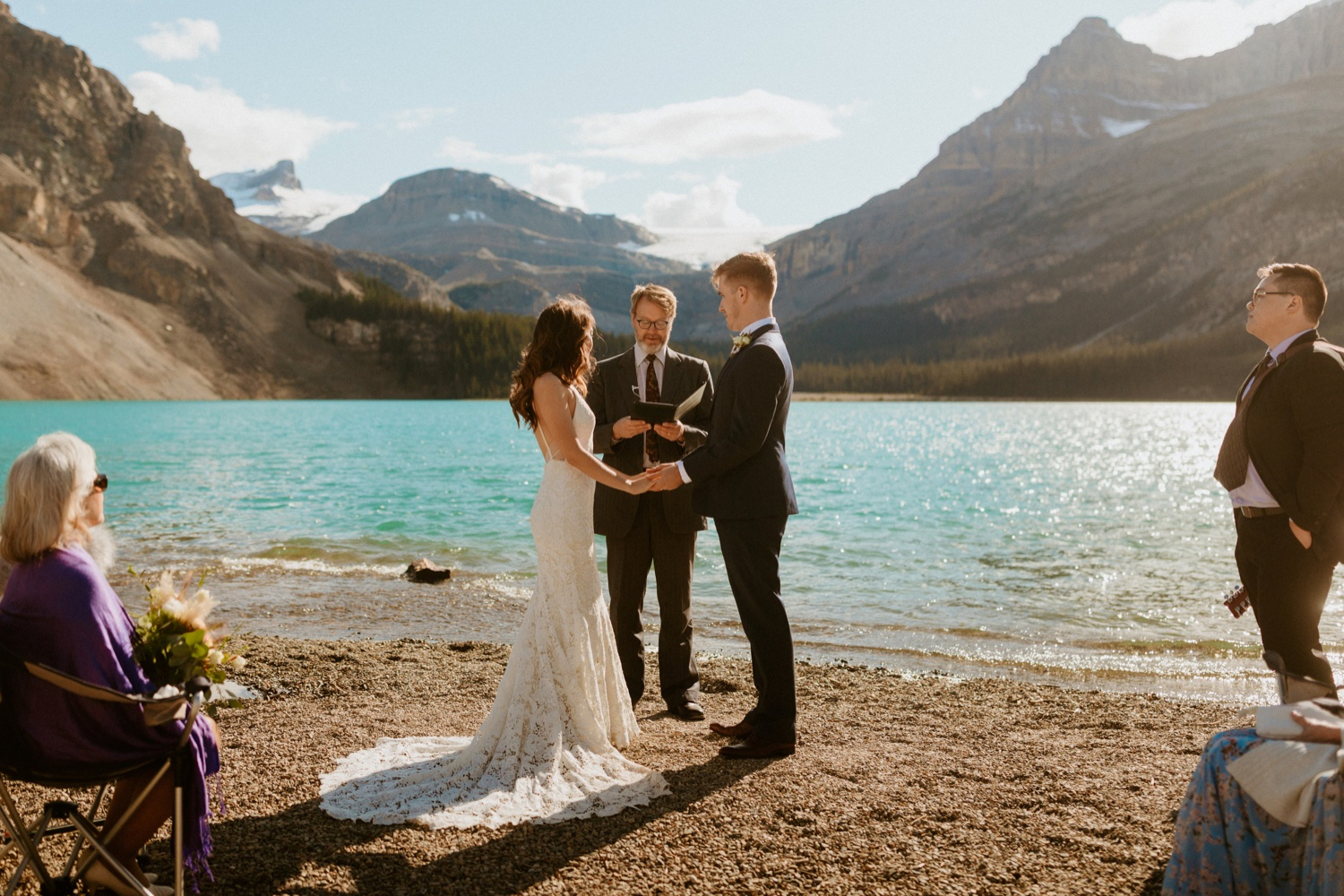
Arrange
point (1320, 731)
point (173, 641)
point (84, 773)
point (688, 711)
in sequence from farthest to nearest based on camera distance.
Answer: point (688, 711)
point (173, 641)
point (84, 773)
point (1320, 731)

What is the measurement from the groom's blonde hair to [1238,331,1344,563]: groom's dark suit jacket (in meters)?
2.75

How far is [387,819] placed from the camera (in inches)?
195

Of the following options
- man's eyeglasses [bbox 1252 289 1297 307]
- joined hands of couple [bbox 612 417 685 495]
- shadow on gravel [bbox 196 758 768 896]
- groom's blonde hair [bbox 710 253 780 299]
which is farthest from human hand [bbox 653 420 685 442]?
man's eyeglasses [bbox 1252 289 1297 307]

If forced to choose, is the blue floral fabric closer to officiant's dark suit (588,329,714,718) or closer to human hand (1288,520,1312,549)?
human hand (1288,520,1312,549)

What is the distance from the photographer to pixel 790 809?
5141mm

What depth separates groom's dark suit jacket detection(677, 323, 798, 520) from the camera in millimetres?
5766

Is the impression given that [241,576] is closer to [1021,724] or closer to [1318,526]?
[1021,724]

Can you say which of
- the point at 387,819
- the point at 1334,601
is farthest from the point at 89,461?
the point at 1334,601

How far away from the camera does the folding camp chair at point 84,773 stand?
11.6ft

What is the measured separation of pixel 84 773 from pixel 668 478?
3.30 meters

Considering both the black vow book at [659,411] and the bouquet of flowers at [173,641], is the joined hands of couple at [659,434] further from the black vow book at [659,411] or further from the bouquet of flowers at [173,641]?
the bouquet of flowers at [173,641]

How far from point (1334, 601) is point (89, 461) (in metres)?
14.9

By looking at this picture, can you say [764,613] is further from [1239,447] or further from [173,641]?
[173,641]

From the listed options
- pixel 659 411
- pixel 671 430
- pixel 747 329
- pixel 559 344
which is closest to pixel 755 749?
pixel 671 430
